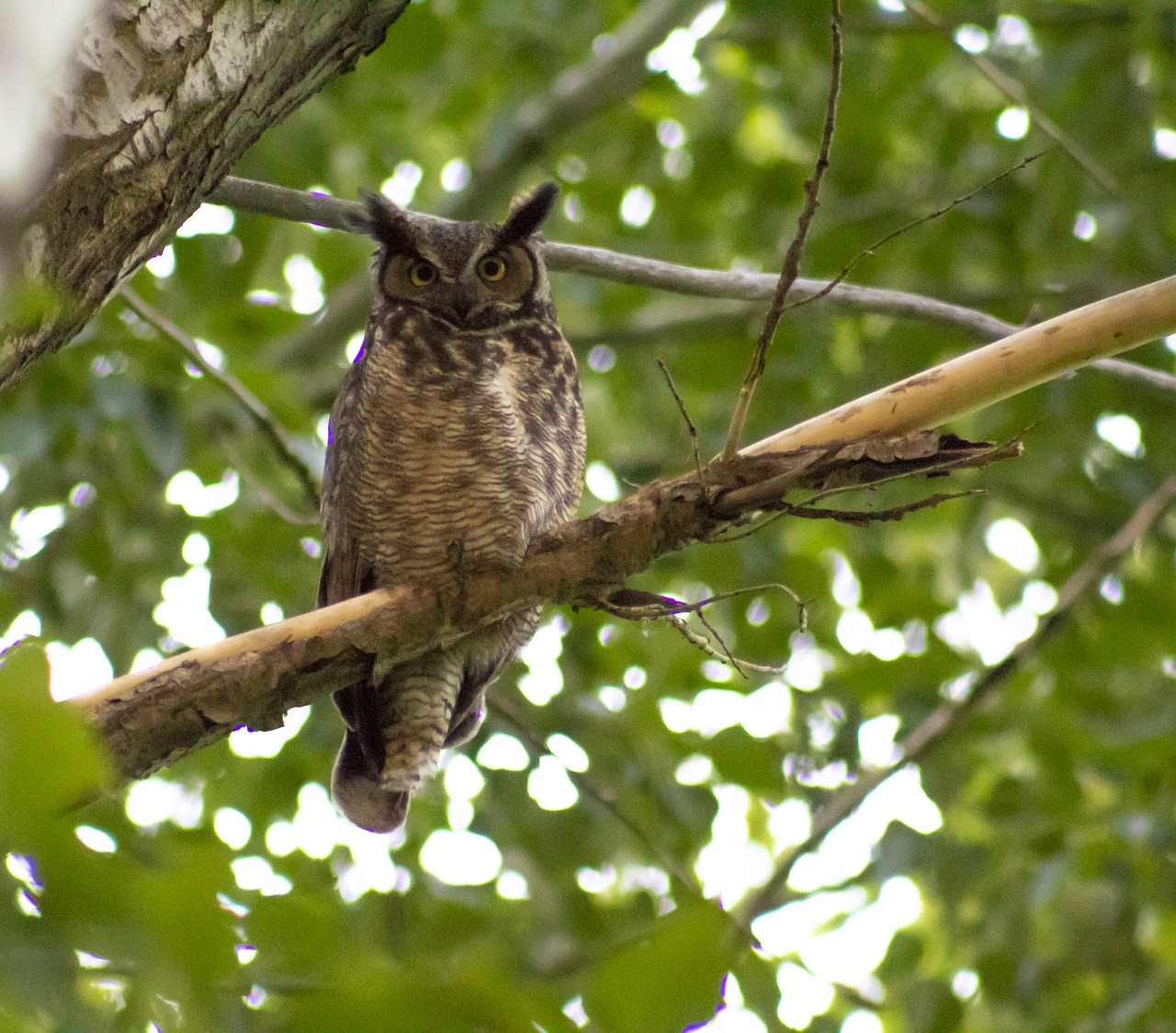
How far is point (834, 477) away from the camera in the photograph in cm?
152

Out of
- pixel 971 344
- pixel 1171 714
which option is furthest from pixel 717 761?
pixel 971 344

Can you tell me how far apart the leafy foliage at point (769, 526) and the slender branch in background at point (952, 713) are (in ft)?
0.24

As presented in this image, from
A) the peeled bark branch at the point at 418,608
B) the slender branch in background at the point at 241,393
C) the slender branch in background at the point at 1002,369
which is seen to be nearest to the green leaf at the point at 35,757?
the peeled bark branch at the point at 418,608

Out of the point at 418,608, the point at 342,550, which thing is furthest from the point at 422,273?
the point at 418,608

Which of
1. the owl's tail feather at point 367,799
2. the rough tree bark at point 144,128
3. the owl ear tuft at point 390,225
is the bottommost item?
the owl's tail feather at point 367,799

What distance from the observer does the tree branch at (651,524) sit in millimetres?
1467

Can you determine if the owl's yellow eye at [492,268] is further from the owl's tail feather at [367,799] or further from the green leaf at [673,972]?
the green leaf at [673,972]

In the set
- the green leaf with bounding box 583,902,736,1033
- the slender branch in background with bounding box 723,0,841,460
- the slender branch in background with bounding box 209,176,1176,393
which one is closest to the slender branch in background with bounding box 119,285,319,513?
the slender branch in background with bounding box 209,176,1176,393

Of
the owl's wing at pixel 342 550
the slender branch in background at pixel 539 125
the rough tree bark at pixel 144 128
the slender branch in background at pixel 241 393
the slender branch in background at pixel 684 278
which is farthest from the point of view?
the slender branch in background at pixel 539 125

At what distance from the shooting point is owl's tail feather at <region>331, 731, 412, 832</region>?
2426mm

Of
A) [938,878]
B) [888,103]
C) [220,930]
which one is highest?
[888,103]

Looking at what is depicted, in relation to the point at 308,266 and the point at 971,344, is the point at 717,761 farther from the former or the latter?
the point at 308,266

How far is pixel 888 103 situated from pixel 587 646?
6.41 ft

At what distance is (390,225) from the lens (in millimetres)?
2584
